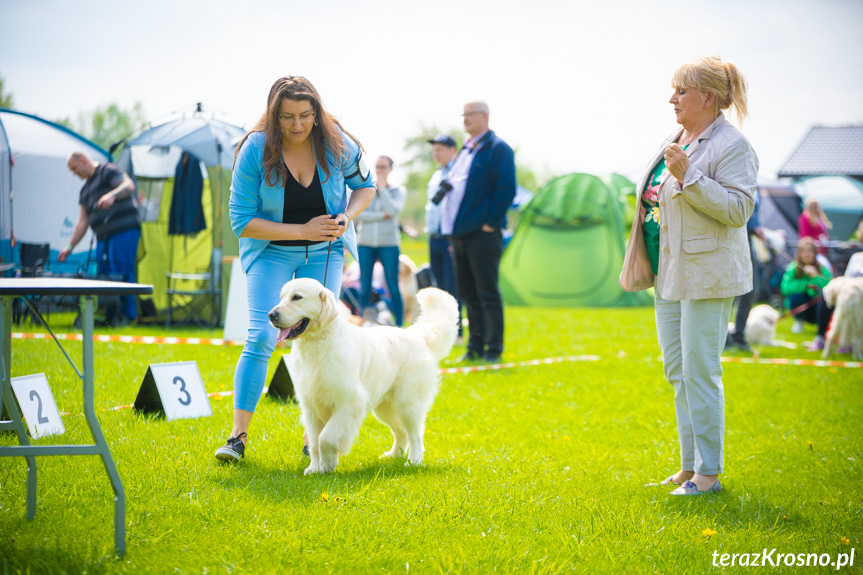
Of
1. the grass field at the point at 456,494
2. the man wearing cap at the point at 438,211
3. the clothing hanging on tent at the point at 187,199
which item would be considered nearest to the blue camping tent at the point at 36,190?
the clothing hanging on tent at the point at 187,199

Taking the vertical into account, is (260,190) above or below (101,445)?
above

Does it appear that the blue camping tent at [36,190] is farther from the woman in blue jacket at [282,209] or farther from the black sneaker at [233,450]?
the black sneaker at [233,450]

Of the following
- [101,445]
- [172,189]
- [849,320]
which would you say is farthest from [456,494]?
[172,189]

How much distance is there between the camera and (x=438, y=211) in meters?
8.21

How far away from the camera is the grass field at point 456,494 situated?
7.83 feet

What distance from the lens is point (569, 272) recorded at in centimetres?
1543

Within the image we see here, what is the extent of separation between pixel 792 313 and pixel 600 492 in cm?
861

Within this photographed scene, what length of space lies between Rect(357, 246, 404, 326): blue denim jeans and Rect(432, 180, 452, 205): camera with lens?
4.37 ft

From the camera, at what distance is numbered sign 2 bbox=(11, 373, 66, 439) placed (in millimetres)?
3613

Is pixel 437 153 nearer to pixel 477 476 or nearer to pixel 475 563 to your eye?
pixel 477 476

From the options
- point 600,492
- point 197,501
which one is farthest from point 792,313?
point 197,501

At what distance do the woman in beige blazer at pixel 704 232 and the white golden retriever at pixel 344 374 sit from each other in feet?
4.32

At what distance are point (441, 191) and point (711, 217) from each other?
168 inches

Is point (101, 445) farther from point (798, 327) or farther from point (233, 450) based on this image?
point (798, 327)
